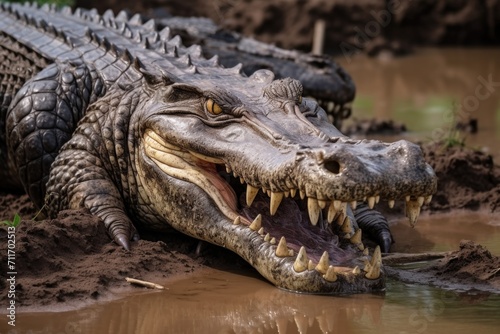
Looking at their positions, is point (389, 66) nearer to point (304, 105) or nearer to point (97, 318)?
point (304, 105)

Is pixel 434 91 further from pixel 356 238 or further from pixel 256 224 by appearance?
pixel 256 224

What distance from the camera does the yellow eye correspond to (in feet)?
17.5

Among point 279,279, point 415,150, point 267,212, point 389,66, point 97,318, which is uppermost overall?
point 389,66

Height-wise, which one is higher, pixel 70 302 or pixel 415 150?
Result: pixel 415 150

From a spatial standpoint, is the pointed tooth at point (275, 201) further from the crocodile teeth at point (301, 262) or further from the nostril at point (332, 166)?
the nostril at point (332, 166)

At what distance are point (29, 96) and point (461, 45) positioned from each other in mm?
11373

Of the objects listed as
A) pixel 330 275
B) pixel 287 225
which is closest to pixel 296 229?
Answer: pixel 287 225

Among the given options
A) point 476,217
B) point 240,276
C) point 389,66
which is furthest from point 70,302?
point 389,66

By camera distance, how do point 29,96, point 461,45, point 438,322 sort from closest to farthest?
point 438,322, point 29,96, point 461,45

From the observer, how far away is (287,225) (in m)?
5.05

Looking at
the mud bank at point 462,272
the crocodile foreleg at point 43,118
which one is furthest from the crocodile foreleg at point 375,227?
the crocodile foreleg at point 43,118

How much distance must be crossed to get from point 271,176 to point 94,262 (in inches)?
45.0

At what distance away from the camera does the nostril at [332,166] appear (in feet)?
14.5

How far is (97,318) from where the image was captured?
4441 mm
